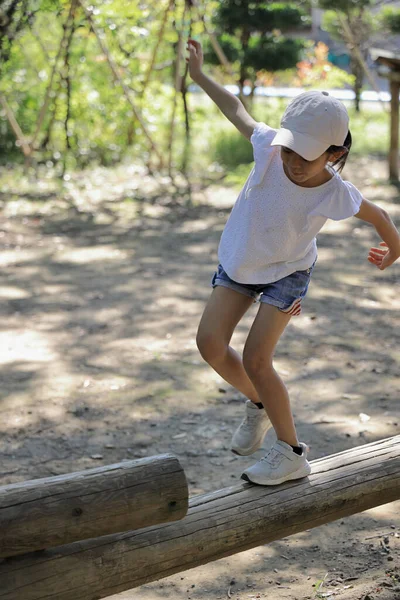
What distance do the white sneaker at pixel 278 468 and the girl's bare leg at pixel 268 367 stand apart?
80 millimetres

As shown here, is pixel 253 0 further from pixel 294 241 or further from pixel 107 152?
pixel 294 241

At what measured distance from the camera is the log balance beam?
225 centimetres

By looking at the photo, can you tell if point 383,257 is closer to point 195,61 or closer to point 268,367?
point 268,367

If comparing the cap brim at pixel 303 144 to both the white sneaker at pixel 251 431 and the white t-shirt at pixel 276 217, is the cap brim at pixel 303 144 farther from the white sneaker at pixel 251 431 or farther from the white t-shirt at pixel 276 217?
the white sneaker at pixel 251 431

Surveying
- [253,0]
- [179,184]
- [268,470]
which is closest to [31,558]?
[268,470]

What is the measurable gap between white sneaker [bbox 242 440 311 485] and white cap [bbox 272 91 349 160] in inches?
38.3

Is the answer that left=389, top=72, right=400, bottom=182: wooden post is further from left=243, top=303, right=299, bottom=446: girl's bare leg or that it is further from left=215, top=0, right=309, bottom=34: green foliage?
left=243, top=303, right=299, bottom=446: girl's bare leg

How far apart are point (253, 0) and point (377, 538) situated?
34.6 ft

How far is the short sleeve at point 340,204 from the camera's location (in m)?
2.75

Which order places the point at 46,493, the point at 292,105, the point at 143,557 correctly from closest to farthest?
the point at 46,493
the point at 143,557
the point at 292,105

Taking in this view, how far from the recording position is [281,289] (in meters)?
2.83

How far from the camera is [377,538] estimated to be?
134 inches

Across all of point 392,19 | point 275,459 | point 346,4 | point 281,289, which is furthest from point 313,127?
point 392,19

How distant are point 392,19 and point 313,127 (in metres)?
12.3
